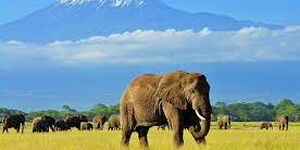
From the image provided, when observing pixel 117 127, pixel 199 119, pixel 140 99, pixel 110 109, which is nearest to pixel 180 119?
pixel 199 119

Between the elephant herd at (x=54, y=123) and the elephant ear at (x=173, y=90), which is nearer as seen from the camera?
the elephant ear at (x=173, y=90)

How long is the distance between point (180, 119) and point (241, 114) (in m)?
146

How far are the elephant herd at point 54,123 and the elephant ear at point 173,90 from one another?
33.4 metres

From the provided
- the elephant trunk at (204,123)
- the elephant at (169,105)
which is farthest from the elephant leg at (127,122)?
the elephant trunk at (204,123)

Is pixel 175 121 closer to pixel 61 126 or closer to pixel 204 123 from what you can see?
pixel 204 123

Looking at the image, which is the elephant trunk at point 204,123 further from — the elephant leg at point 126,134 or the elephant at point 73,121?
the elephant at point 73,121

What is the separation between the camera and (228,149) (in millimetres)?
Result: 17047

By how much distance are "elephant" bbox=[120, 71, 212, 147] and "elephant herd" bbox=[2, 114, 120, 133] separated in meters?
31.9

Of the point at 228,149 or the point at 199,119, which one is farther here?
the point at 199,119

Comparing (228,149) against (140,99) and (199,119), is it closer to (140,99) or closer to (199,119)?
(199,119)

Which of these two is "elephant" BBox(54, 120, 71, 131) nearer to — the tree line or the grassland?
the grassland

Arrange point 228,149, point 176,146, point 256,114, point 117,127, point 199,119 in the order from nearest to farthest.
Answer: point 228,149, point 176,146, point 199,119, point 117,127, point 256,114

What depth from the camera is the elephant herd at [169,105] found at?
1959 cm

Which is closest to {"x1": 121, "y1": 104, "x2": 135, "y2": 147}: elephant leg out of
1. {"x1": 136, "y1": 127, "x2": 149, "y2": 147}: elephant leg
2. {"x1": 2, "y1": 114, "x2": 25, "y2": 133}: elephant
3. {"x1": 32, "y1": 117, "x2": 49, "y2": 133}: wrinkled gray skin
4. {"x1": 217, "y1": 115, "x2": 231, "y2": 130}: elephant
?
{"x1": 136, "y1": 127, "x2": 149, "y2": 147}: elephant leg
